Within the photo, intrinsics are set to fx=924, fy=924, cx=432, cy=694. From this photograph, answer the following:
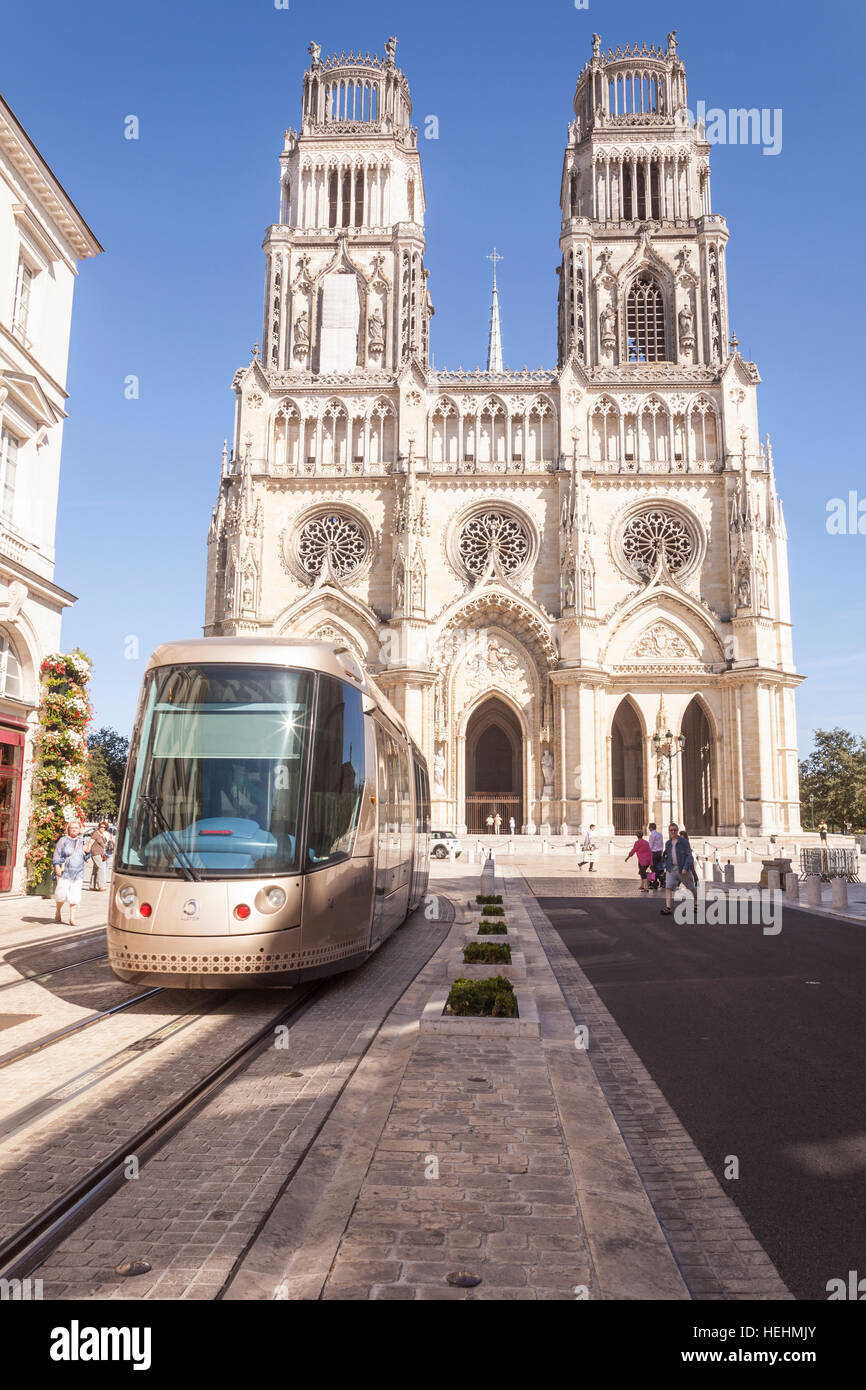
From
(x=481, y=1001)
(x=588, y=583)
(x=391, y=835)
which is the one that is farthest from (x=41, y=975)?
(x=588, y=583)

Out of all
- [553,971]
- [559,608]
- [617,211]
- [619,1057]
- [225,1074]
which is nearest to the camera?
[225,1074]

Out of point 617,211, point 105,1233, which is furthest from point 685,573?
point 105,1233

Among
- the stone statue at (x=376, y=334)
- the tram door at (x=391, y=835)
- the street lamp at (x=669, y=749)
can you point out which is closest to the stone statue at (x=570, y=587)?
the street lamp at (x=669, y=749)

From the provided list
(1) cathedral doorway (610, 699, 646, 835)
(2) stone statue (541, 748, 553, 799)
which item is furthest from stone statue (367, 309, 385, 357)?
(2) stone statue (541, 748, 553, 799)

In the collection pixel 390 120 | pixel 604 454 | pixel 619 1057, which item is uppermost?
pixel 390 120

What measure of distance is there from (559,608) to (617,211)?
2304 centimetres

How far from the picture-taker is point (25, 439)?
1956 cm

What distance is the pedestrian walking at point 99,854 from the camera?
70.5 ft

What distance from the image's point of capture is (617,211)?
163ft

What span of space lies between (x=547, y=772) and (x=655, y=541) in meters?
12.4

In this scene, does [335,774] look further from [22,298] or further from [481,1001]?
[22,298]

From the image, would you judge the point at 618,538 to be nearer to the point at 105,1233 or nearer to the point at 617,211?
the point at 617,211

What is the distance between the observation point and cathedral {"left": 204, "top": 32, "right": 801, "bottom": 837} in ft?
138

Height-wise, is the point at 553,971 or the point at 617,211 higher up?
the point at 617,211
